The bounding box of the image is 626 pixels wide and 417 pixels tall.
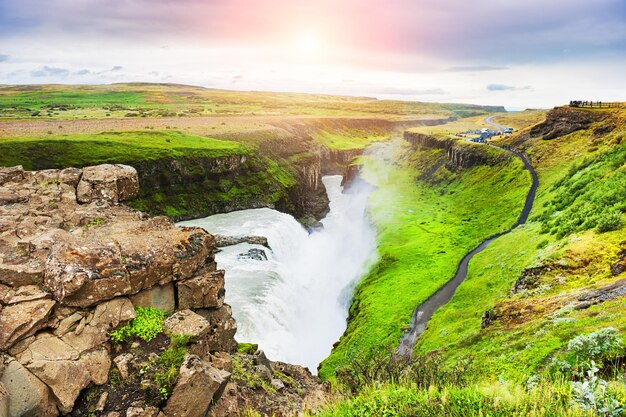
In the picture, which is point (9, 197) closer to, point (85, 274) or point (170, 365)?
point (85, 274)

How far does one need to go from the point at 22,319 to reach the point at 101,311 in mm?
2618

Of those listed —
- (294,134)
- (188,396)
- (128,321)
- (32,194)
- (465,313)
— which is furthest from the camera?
(294,134)

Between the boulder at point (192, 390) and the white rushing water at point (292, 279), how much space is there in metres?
27.2

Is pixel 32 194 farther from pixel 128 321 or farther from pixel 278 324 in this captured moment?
pixel 278 324

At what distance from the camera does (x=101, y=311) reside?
653 inches

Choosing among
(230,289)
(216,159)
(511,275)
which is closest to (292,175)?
(216,159)

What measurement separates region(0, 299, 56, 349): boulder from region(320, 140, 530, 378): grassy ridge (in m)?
30.2

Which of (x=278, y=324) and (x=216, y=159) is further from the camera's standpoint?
(x=216, y=159)

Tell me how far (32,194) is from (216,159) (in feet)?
248

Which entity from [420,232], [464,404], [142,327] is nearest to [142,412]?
[142,327]

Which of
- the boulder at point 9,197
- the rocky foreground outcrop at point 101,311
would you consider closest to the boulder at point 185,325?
the rocky foreground outcrop at point 101,311

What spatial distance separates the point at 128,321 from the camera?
17.1 meters

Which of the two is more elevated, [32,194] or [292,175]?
[32,194]

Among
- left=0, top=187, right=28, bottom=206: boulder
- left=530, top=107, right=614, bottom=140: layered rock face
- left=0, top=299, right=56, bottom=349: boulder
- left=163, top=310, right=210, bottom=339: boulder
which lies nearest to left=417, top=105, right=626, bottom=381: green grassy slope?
left=163, top=310, right=210, bottom=339: boulder
